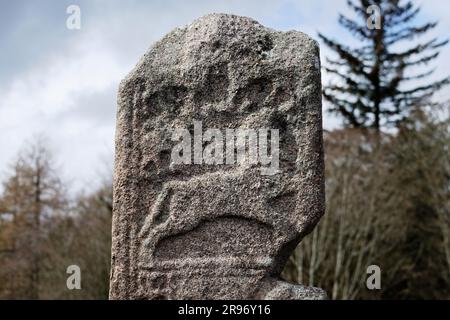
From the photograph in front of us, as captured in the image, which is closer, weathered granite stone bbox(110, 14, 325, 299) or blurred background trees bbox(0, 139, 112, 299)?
weathered granite stone bbox(110, 14, 325, 299)

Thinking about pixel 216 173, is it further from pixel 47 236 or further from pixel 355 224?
pixel 47 236

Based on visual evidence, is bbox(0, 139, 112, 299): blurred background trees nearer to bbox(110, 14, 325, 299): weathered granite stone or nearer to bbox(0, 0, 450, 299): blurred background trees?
bbox(0, 0, 450, 299): blurred background trees

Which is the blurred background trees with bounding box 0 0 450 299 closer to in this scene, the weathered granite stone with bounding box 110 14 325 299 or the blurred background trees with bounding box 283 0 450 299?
the blurred background trees with bounding box 283 0 450 299

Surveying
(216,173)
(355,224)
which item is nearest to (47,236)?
(355,224)

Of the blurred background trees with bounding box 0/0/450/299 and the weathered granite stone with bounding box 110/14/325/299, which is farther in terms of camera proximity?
the blurred background trees with bounding box 0/0/450/299

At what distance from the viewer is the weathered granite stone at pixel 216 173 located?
204 inches

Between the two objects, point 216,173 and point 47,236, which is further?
point 47,236

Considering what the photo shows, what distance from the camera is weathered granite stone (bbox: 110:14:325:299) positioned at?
5.18m

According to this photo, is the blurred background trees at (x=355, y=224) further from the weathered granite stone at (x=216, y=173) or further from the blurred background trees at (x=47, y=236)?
the weathered granite stone at (x=216, y=173)

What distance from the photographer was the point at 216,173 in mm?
5273

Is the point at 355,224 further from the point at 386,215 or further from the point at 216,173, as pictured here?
the point at 216,173

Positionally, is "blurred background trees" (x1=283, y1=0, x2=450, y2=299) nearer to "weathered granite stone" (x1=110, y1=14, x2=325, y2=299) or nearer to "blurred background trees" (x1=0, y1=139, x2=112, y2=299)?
"blurred background trees" (x1=0, y1=139, x2=112, y2=299)

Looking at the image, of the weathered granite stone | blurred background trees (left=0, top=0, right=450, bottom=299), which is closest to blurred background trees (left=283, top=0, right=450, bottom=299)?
blurred background trees (left=0, top=0, right=450, bottom=299)

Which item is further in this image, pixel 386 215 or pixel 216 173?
pixel 386 215
